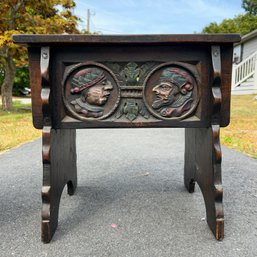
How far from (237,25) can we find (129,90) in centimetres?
3095

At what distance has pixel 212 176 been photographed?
1.60 metres

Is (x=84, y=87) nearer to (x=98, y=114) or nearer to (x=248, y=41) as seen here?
(x=98, y=114)

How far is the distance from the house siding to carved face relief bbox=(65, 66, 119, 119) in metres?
16.4

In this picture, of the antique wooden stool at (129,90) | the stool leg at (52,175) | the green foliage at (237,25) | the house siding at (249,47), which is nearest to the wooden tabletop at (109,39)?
the antique wooden stool at (129,90)

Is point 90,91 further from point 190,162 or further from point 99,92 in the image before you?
point 190,162

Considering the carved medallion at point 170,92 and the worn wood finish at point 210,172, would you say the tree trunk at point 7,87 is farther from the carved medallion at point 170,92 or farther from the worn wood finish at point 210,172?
the carved medallion at point 170,92

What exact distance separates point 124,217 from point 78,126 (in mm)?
700

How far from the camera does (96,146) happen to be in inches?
167

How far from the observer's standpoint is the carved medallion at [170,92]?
1.54 metres

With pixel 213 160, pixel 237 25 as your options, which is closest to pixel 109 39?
pixel 213 160

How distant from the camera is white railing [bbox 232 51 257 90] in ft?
40.6

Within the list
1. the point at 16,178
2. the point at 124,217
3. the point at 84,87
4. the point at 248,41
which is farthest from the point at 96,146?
the point at 248,41

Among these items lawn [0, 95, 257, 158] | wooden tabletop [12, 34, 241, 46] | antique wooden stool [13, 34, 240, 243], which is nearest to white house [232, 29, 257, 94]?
lawn [0, 95, 257, 158]

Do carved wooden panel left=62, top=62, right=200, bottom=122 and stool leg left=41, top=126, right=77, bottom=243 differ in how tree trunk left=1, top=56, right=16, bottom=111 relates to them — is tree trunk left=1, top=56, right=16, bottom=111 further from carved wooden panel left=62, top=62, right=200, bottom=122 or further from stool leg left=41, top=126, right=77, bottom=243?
carved wooden panel left=62, top=62, right=200, bottom=122
